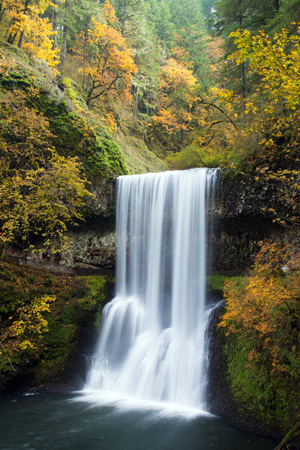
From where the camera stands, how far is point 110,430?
618cm

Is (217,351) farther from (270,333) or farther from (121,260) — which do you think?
(121,260)

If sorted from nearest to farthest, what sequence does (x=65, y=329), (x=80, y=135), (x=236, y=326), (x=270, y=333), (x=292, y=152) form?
(x=270, y=333) < (x=236, y=326) < (x=292, y=152) < (x=65, y=329) < (x=80, y=135)

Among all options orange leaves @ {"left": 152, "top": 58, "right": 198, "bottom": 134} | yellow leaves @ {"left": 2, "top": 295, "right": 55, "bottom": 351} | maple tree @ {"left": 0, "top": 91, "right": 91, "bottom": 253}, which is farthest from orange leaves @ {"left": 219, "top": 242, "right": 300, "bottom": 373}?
orange leaves @ {"left": 152, "top": 58, "right": 198, "bottom": 134}

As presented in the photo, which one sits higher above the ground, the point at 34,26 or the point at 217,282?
the point at 34,26

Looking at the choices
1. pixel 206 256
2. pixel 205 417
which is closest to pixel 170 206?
pixel 206 256

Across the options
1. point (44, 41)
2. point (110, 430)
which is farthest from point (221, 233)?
point (44, 41)

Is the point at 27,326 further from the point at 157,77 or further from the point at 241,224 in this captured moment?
the point at 157,77

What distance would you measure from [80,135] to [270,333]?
10701 mm

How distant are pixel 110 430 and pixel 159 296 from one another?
505 cm

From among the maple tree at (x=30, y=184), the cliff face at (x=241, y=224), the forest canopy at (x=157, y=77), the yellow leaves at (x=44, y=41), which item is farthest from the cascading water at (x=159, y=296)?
the yellow leaves at (x=44, y=41)

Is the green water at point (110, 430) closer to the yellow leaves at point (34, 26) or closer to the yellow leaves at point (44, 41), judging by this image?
the yellow leaves at point (44, 41)

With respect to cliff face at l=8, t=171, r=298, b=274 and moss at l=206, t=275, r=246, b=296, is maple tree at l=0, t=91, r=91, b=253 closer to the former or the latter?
cliff face at l=8, t=171, r=298, b=274

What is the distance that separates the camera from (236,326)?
7.34 metres

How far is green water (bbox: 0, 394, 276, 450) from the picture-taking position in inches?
220
